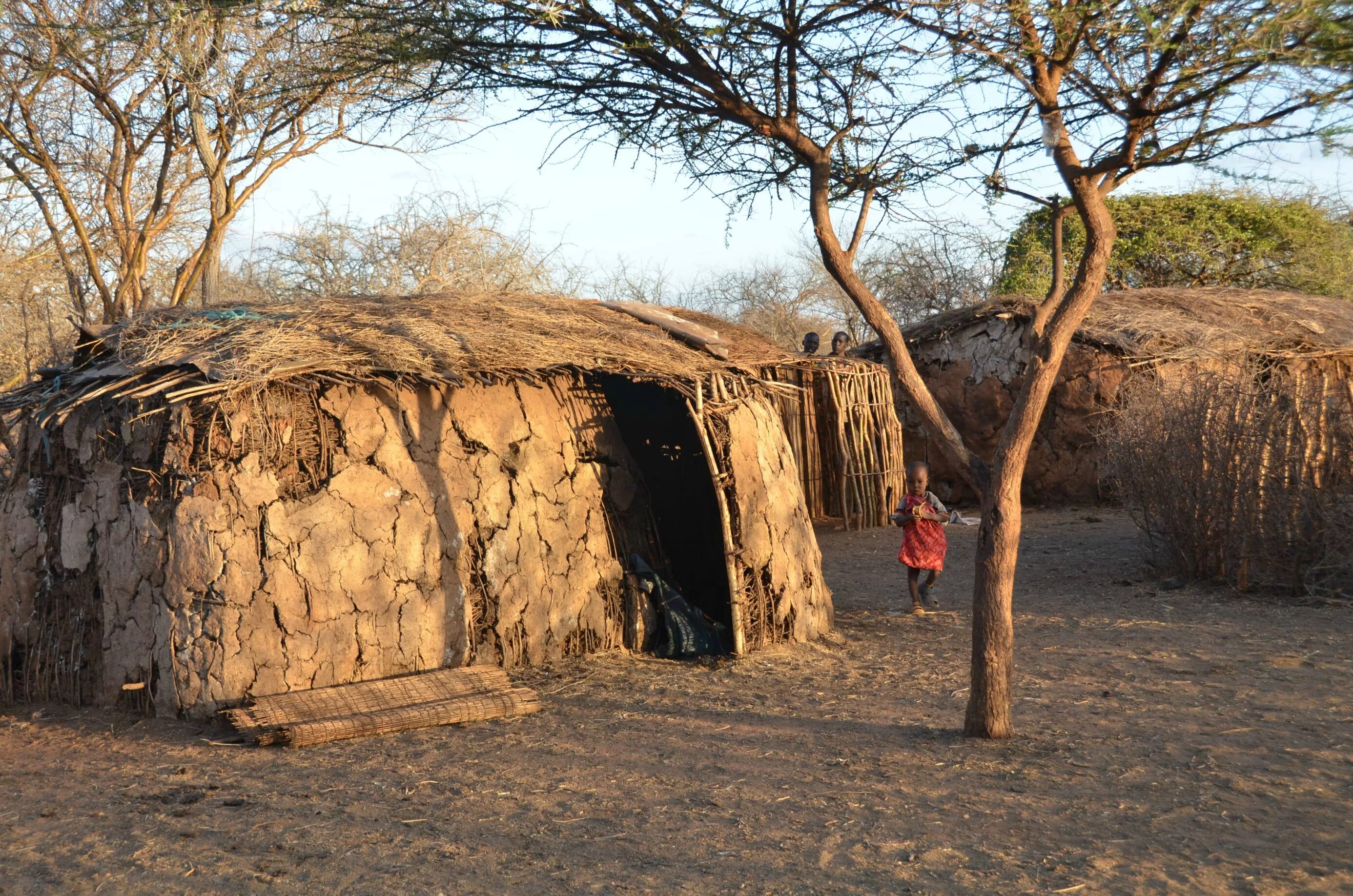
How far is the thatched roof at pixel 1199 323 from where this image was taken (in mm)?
11883

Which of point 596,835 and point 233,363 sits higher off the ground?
point 233,363

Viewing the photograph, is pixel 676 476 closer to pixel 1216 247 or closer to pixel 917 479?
pixel 917 479

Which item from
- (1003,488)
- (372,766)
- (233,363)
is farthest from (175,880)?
(1003,488)

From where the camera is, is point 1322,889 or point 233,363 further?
point 233,363

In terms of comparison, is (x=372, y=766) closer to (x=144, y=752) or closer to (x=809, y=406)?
(x=144, y=752)

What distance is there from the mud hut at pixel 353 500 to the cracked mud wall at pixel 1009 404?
6130 millimetres

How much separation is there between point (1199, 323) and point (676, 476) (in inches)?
300

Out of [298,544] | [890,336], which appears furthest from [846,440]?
[298,544]

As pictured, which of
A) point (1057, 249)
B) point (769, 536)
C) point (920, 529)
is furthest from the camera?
point (920, 529)

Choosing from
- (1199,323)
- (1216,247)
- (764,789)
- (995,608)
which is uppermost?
(1216,247)

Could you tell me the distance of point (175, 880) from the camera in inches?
139

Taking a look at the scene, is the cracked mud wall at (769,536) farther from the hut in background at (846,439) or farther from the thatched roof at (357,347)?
the hut in background at (846,439)

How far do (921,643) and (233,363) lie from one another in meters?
4.27

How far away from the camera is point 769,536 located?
6605 millimetres
